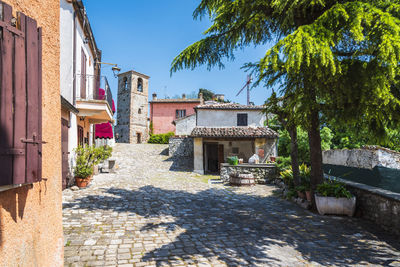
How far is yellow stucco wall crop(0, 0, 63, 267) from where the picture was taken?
80.6 inches

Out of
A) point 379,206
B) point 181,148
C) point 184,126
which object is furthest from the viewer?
point 184,126

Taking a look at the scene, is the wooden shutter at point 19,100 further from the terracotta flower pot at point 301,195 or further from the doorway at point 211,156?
the doorway at point 211,156

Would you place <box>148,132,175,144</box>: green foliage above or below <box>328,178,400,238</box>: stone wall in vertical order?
above

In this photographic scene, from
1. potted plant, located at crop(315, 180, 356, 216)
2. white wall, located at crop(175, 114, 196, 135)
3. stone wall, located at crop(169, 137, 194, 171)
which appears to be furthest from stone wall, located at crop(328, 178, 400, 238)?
white wall, located at crop(175, 114, 196, 135)

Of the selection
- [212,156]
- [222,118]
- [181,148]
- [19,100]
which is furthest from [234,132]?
[19,100]

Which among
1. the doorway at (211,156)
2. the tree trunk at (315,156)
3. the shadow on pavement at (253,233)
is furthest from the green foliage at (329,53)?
the doorway at (211,156)

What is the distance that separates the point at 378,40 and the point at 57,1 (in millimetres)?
4736

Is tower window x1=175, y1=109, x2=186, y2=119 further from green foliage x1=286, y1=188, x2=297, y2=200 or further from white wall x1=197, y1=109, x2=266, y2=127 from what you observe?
green foliage x1=286, y1=188, x2=297, y2=200

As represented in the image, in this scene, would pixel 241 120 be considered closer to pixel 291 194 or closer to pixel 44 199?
pixel 291 194

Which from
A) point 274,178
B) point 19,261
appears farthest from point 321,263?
point 274,178

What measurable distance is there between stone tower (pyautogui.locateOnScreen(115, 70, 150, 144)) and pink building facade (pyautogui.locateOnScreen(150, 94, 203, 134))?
1.36 meters

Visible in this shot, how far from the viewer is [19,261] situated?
2.12m

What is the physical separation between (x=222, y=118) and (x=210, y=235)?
1514cm

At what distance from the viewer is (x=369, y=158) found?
11812 millimetres
